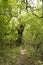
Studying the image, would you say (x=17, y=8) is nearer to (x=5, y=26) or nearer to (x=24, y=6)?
(x=24, y=6)

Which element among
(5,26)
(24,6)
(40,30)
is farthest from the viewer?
(40,30)

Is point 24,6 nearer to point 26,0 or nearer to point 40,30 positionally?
point 26,0

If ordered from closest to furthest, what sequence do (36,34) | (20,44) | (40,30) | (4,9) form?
1. (4,9)
2. (40,30)
3. (36,34)
4. (20,44)

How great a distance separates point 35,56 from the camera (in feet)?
53.3

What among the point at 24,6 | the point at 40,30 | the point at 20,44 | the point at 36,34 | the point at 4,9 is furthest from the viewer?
the point at 20,44

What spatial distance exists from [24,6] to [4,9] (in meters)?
2.33

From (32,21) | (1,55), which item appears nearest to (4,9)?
(1,55)

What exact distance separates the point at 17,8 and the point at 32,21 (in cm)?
254

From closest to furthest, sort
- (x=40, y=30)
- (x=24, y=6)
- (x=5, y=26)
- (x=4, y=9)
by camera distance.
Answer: (x=4, y=9), (x=5, y=26), (x=24, y=6), (x=40, y=30)

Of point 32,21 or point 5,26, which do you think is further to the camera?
point 32,21

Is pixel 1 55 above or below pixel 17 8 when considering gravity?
below

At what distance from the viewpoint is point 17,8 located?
14891mm

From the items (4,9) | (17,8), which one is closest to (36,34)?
(17,8)

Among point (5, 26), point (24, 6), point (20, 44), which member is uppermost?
point (24, 6)
